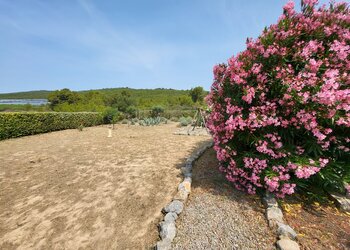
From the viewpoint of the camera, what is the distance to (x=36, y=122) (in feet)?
35.0

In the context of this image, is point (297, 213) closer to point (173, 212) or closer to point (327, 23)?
point (173, 212)

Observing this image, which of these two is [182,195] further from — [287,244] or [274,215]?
[287,244]

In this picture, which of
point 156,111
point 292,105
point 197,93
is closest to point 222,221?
point 292,105

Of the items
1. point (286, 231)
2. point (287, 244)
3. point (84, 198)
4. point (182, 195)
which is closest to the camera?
point (287, 244)

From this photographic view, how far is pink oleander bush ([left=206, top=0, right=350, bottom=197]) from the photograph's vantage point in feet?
8.18

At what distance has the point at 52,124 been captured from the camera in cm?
1199

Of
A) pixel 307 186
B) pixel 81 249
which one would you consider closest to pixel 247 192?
pixel 307 186

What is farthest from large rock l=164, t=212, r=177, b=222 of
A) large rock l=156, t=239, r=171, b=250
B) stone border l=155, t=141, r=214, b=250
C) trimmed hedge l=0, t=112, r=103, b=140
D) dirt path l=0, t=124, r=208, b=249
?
trimmed hedge l=0, t=112, r=103, b=140

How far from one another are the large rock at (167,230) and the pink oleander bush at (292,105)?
130 centimetres

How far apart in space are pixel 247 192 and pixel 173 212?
4.42ft

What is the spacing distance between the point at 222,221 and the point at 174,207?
708 millimetres

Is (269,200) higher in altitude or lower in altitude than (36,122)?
higher

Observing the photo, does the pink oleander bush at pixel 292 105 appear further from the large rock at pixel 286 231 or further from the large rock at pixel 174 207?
the large rock at pixel 174 207

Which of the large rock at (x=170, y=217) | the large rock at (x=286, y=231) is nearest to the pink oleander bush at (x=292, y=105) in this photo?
the large rock at (x=286, y=231)
